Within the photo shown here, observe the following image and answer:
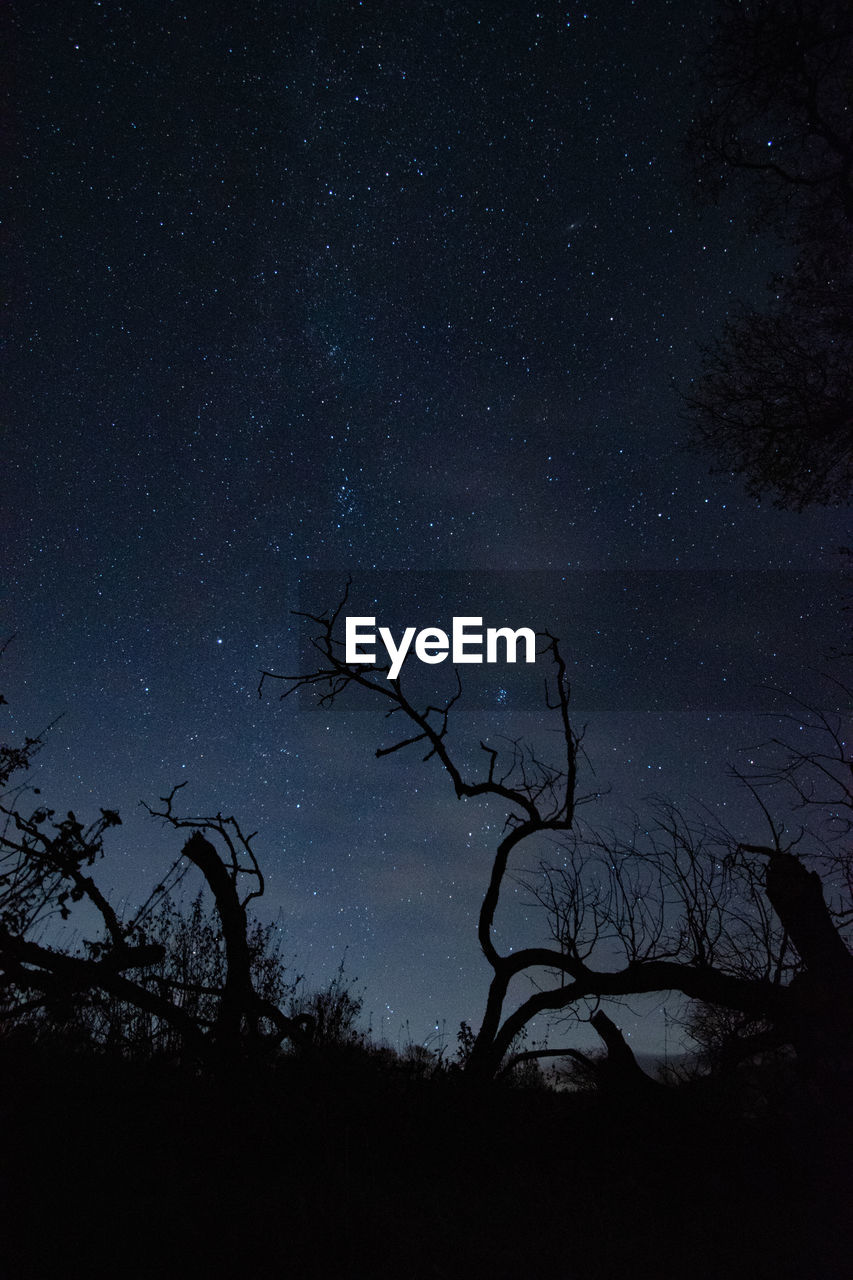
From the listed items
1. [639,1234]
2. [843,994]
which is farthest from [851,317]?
[639,1234]

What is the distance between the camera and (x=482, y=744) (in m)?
6.91

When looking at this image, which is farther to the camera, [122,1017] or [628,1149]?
[122,1017]

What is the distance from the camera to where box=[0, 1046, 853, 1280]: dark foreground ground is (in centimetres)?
289

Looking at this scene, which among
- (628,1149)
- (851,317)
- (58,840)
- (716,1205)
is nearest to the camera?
(716,1205)

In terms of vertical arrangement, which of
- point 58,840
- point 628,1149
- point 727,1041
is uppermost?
point 58,840

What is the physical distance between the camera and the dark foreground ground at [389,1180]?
2893 millimetres

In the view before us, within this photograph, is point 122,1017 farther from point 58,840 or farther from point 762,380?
point 762,380

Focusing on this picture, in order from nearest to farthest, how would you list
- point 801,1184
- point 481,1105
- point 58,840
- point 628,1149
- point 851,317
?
point 801,1184, point 628,1149, point 481,1105, point 58,840, point 851,317

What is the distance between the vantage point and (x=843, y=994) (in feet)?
16.9

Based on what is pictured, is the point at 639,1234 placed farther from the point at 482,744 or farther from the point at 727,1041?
the point at 482,744

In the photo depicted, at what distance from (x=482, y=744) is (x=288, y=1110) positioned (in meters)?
3.33

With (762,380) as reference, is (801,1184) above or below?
below

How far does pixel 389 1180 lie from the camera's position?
399cm

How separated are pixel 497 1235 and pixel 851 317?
10217 mm
